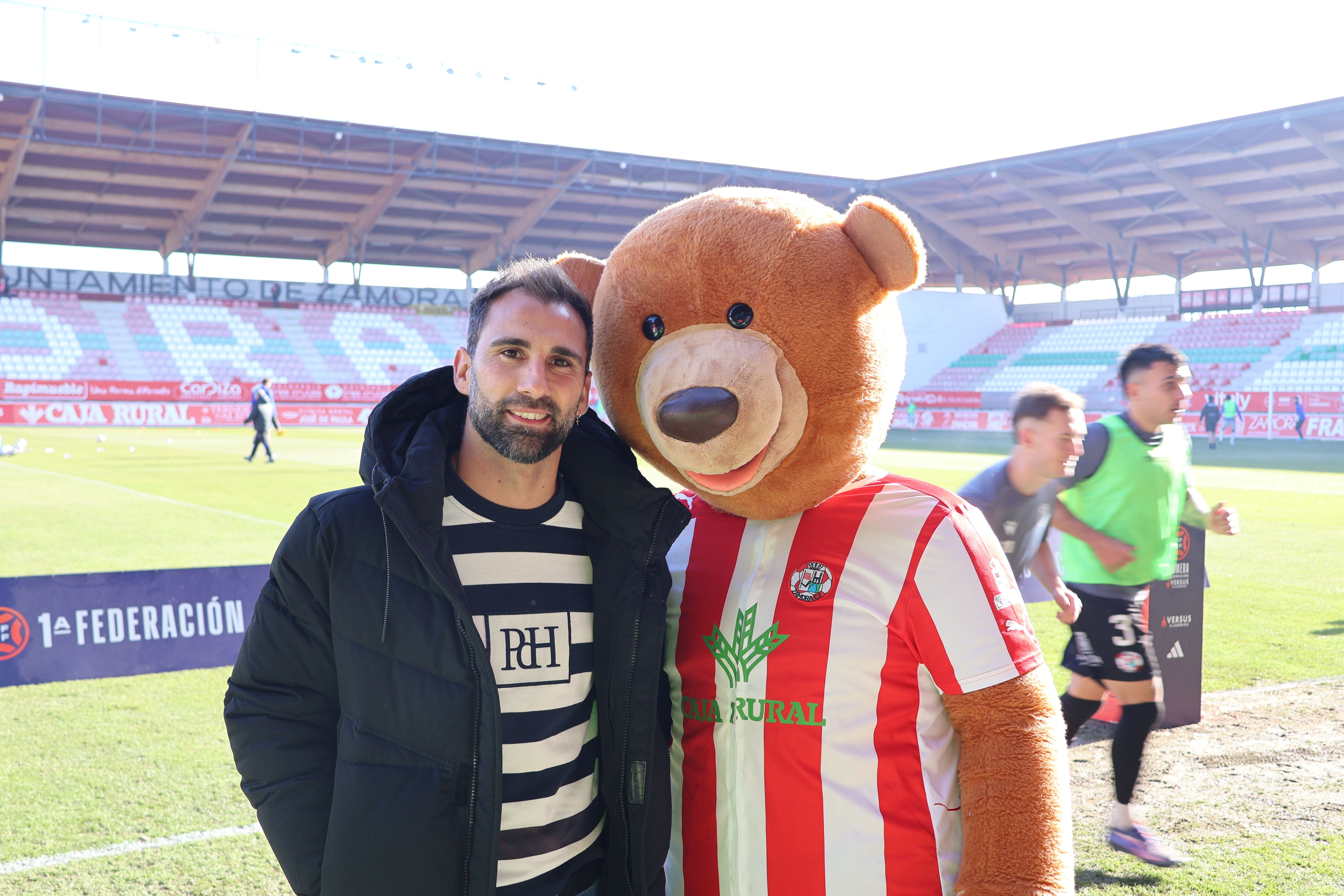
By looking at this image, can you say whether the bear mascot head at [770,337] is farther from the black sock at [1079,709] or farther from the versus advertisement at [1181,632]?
the versus advertisement at [1181,632]

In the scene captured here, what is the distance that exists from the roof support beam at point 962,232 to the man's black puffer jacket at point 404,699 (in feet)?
129

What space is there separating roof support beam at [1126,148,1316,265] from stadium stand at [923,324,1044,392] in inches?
393

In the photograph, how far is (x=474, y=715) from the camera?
169cm

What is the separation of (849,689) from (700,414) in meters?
0.56

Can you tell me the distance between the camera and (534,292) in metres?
1.93

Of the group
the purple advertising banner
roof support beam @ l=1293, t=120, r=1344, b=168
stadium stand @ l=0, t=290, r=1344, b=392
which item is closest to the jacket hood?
the purple advertising banner

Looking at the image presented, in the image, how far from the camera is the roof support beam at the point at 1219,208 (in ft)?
106

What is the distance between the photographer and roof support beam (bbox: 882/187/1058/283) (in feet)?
132

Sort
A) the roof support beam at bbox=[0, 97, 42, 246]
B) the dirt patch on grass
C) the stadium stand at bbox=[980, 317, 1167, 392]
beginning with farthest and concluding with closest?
the stadium stand at bbox=[980, 317, 1167, 392] → the roof support beam at bbox=[0, 97, 42, 246] → the dirt patch on grass

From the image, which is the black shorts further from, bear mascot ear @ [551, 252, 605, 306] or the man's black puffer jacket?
bear mascot ear @ [551, 252, 605, 306]

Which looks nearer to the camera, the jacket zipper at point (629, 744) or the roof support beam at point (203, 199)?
the jacket zipper at point (629, 744)

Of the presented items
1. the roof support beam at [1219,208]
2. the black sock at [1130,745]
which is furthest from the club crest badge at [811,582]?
the roof support beam at [1219,208]

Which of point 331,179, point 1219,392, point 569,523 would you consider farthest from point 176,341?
point 569,523

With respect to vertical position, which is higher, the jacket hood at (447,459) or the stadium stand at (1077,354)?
the stadium stand at (1077,354)
